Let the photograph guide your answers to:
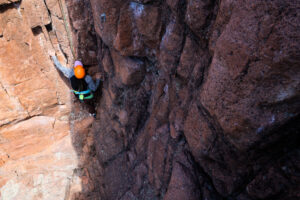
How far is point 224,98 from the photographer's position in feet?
3.16

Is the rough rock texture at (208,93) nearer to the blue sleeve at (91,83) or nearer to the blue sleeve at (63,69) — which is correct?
the blue sleeve at (91,83)

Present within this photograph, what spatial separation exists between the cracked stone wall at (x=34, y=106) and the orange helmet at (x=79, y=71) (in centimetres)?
33

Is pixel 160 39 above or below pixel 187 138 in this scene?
above

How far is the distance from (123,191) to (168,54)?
213cm

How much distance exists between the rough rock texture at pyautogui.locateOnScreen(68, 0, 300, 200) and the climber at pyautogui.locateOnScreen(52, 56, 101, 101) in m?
0.60

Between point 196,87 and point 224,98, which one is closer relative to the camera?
point 224,98

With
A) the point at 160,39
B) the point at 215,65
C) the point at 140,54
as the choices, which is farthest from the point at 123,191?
the point at 215,65

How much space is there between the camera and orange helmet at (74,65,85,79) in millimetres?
2680

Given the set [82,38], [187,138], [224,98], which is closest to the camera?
[224,98]

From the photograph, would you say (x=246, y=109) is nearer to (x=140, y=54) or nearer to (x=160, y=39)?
(x=160, y=39)

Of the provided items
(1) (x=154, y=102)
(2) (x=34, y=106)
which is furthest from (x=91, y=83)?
(1) (x=154, y=102)

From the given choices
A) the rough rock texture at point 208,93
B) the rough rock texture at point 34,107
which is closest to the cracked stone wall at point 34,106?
the rough rock texture at point 34,107

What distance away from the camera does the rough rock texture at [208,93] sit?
0.74 metres

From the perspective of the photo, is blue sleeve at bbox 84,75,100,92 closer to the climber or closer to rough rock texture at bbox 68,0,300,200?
the climber
